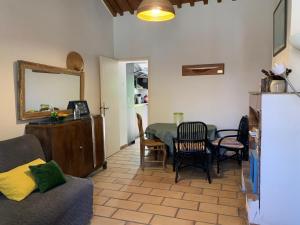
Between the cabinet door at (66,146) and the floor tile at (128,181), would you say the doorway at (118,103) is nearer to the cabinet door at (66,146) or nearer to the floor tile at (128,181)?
the floor tile at (128,181)

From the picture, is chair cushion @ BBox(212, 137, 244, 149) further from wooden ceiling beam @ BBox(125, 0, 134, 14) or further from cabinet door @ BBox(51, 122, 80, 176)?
wooden ceiling beam @ BBox(125, 0, 134, 14)

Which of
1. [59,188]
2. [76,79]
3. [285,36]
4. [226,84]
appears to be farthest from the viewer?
[226,84]

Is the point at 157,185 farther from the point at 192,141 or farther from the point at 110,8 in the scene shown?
the point at 110,8

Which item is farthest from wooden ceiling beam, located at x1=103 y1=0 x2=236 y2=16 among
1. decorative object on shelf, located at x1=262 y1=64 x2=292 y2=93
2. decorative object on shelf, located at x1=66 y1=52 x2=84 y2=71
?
decorative object on shelf, located at x1=262 y1=64 x2=292 y2=93

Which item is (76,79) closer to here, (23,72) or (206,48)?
(23,72)

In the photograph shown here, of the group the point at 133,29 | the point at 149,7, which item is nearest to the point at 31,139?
the point at 149,7

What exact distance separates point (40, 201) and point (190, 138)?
89.6 inches

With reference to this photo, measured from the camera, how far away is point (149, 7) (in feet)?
8.72

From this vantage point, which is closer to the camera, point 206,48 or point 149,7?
point 149,7

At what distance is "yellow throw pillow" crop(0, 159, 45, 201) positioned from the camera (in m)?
2.11

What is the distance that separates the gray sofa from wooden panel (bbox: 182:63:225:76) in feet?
10.5

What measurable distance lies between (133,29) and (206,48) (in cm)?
162

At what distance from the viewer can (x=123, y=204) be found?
2.92 metres

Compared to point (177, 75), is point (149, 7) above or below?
above
